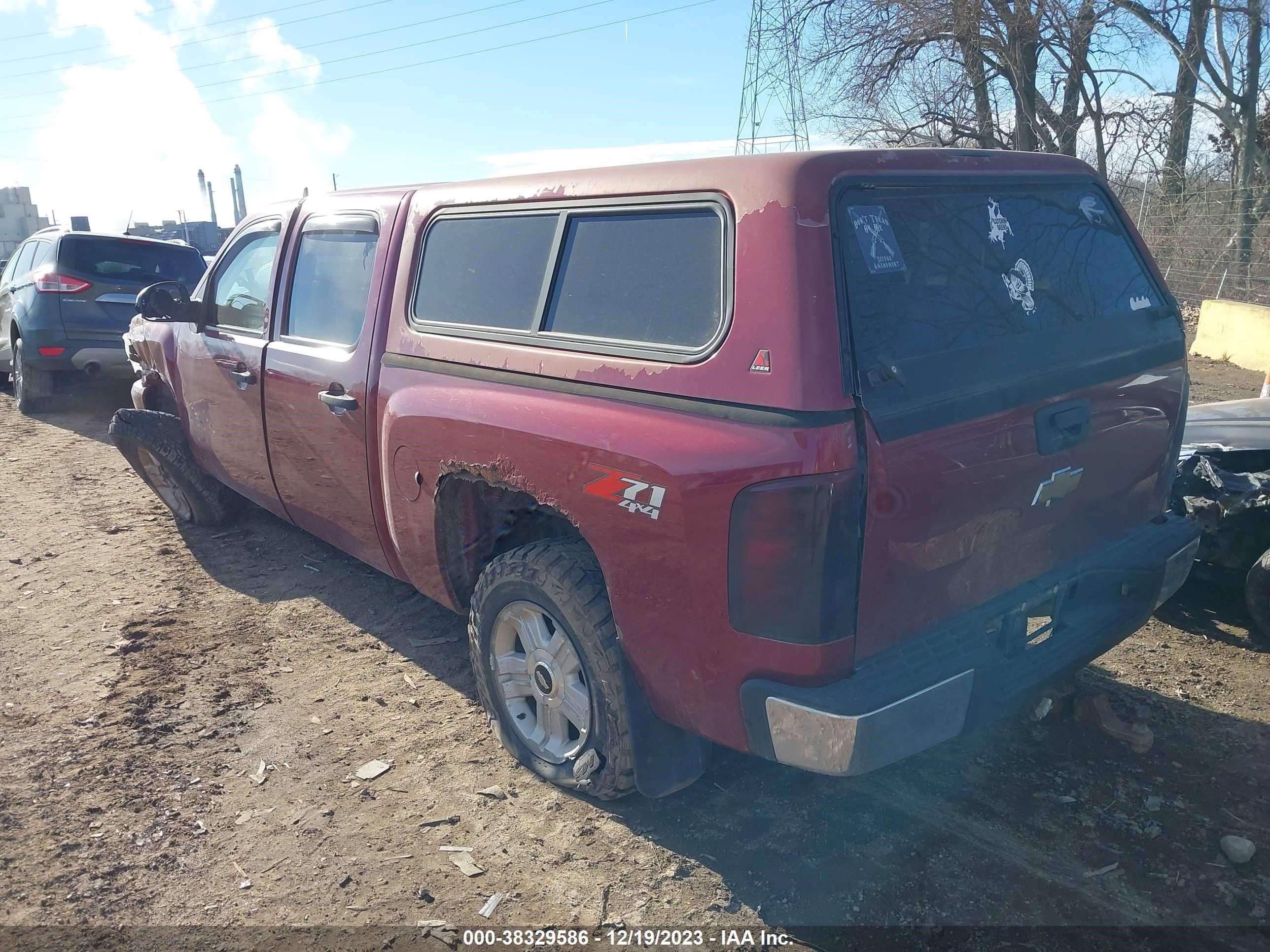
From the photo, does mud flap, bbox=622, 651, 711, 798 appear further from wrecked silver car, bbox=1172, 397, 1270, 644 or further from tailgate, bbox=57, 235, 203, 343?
tailgate, bbox=57, 235, 203, 343

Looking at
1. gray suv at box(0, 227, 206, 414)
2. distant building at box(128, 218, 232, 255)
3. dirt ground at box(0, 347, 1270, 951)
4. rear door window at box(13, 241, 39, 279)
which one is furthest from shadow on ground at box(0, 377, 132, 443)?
distant building at box(128, 218, 232, 255)

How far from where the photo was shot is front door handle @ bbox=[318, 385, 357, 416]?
3705 mm

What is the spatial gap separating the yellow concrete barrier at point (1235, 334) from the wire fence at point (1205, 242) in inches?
18.7

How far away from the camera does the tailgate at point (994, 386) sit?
7.66ft

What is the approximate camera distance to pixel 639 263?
2.71 metres

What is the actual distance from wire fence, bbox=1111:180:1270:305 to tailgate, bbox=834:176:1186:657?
11.8 meters

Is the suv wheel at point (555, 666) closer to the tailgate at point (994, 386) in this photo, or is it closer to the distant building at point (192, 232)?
the tailgate at point (994, 386)

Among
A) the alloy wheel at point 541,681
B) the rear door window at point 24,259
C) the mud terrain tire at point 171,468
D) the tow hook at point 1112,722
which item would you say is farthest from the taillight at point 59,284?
the tow hook at point 1112,722

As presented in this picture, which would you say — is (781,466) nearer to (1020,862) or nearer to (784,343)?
(784,343)

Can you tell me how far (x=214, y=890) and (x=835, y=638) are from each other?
1.99 m

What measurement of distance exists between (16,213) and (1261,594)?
64.3 metres

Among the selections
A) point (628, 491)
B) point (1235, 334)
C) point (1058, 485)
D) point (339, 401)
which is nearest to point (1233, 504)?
point (1058, 485)

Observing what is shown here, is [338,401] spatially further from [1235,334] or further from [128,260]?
[1235,334]

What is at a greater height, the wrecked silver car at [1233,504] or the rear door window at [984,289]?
the rear door window at [984,289]
